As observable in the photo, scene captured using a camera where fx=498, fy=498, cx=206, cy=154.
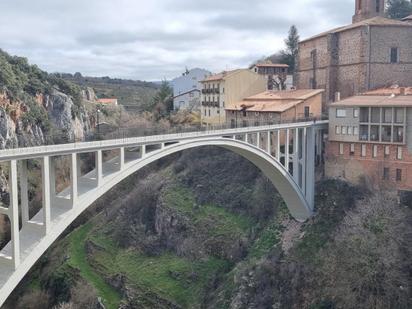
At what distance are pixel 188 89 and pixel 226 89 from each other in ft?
47.4

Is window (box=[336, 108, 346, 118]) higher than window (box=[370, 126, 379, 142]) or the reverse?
higher

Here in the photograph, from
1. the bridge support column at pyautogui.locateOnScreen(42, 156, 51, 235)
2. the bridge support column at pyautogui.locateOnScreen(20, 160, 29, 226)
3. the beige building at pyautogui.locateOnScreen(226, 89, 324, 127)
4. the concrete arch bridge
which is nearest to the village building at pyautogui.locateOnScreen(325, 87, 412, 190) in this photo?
the beige building at pyautogui.locateOnScreen(226, 89, 324, 127)

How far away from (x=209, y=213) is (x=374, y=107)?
39.4ft

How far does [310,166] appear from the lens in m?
27.2

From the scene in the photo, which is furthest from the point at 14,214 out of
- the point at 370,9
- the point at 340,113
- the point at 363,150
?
the point at 370,9

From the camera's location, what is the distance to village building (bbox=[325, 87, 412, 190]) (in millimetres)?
25484

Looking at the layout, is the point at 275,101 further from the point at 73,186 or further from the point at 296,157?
the point at 73,186

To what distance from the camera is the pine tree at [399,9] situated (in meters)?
50.4

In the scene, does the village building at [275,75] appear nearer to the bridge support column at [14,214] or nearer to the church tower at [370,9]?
the church tower at [370,9]

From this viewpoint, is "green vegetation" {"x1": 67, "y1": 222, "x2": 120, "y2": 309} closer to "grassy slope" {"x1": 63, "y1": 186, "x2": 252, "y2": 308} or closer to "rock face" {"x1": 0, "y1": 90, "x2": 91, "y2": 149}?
"grassy slope" {"x1": 63, "y1": 186, "x2": 252, "y2": 308}

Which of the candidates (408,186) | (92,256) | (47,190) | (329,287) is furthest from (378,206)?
(92,256)

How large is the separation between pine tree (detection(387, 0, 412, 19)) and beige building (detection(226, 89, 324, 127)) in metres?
21.8

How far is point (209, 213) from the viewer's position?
31812 millimetres

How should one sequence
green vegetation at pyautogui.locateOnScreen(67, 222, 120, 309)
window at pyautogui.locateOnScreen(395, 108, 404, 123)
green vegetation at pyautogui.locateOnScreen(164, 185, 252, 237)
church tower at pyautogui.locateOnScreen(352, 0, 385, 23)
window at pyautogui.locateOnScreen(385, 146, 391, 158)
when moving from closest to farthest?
window at pyautogui.locateOnScreen(395, 108, 404, 123) → window at pyautogui.locateOnScreen(385, 146, 391, 158) → green vegetation at pyautogui.locateOnScreen(67, 222, 120, 309) → green vegetation at pyautogui.locateOnScreen(164, 185, 252, 237) → church tower at pyautogui.locateOnScreen(352, 0, 385, 23)
